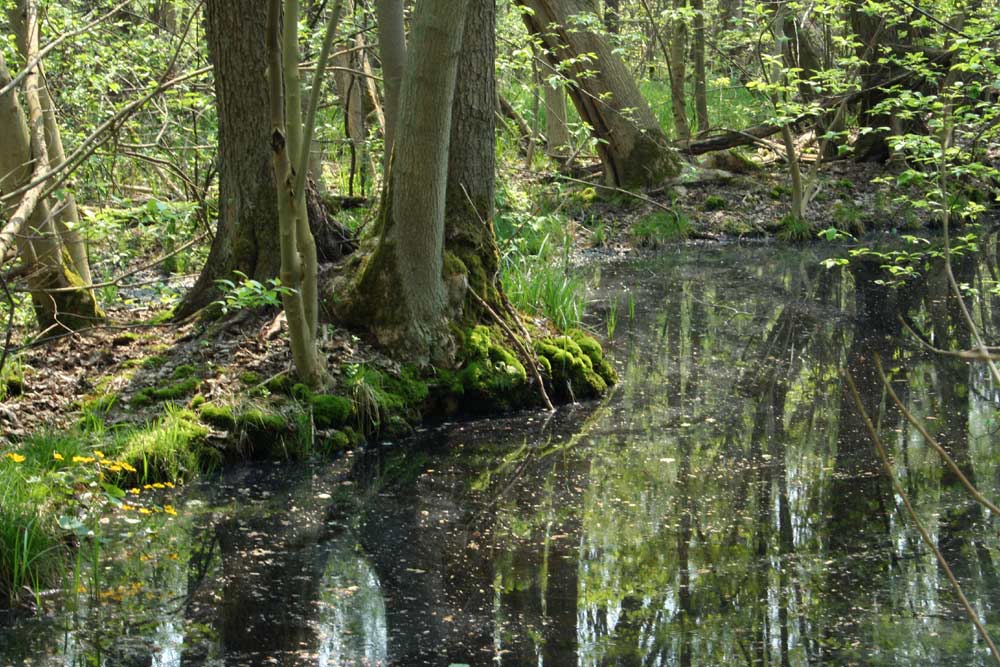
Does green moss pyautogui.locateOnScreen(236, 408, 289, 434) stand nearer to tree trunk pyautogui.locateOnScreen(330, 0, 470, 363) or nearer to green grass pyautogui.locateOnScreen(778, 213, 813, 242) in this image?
tree trunk pyautogui.locateOnScreen(330, 0, 470, 363)

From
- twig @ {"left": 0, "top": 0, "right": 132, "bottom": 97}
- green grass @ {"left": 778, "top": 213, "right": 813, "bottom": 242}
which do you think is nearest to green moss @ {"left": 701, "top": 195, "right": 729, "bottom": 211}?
green grass @ {"left": 778, "top": 213, "right": 813, "bottom": 242}

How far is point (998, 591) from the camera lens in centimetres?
439

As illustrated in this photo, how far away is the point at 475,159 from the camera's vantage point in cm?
745

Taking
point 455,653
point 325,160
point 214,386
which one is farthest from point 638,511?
point 325,160

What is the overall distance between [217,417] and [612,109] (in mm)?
8889

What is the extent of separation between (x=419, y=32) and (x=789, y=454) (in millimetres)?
3390

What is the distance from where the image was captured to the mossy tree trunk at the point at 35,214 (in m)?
5.79

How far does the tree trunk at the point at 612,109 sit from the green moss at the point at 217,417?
8.62 metres

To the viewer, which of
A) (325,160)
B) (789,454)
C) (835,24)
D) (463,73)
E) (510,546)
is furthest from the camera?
(325,160)

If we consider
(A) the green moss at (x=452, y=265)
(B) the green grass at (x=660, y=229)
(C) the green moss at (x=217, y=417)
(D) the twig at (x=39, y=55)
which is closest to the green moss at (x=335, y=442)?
(C) the green moss at (x=217, y=417)

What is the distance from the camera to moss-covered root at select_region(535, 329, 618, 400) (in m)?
7.48

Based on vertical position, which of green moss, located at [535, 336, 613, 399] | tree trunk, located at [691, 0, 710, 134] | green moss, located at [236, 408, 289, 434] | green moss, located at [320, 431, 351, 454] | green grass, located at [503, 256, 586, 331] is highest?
tree trunk, located at [691, 0, 710, 134]

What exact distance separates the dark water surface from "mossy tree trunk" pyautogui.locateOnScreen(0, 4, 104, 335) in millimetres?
1761

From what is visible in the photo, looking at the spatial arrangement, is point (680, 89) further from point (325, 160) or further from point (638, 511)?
point (638, 511)
